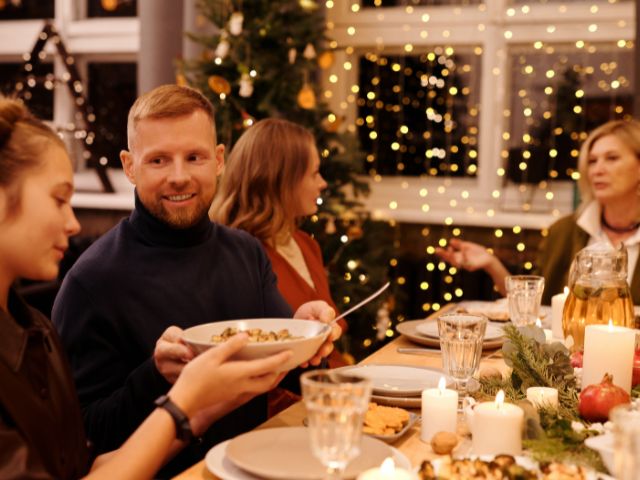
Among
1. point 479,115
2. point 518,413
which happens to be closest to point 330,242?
point 479,115

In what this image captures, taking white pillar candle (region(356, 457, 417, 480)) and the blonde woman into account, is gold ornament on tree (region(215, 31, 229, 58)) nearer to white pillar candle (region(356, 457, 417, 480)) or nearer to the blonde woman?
the blonde woman

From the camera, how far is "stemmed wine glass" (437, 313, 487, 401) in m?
1.52

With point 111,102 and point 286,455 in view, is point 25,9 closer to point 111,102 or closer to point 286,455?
point 111,102

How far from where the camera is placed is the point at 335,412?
99 cm

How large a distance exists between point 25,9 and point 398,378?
4.37 m

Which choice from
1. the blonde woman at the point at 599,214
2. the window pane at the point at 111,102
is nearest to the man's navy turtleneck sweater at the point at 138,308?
the blonde woman at the point at 599,214

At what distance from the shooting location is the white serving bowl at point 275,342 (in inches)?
51.7

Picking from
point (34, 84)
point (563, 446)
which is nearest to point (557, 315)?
point (563, 446)

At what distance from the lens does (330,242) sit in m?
3.99

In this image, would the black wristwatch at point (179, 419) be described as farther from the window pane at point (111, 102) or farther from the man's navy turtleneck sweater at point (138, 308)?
the window pane at point (111, 102)

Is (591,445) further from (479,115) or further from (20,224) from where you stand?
(479,115)

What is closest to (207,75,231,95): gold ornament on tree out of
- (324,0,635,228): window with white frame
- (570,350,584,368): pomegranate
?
(324,0,635,228): window with white frame

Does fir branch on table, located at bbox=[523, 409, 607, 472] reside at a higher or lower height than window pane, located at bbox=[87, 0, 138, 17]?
lower

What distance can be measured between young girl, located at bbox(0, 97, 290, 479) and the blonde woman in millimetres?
1861
